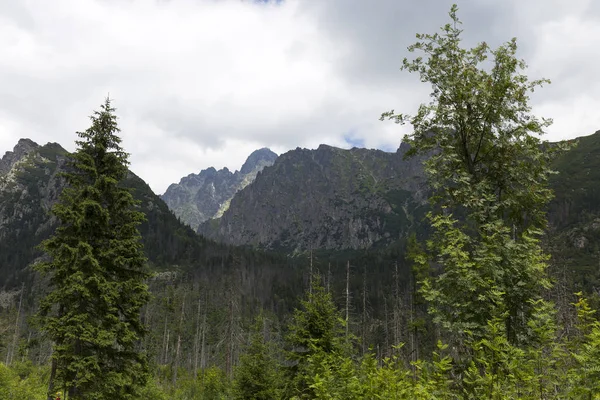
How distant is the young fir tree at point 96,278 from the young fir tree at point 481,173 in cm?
1258

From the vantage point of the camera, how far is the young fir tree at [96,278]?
1527 centimetres

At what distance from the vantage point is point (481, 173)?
12.6 m

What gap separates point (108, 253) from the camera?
16547 mm

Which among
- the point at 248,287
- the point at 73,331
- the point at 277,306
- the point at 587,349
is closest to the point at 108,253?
the point at 73,331

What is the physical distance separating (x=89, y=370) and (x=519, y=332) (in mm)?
15144

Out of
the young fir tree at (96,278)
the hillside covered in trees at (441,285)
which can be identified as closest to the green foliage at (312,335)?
the hillside covered in trees at (441,285)

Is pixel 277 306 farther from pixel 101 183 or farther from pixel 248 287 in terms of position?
pixel 101 183

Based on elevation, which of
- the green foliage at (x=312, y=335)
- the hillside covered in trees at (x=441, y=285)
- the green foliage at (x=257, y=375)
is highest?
the hillside covered in trees at (x=441, y=285)

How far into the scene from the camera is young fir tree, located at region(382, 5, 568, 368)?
32.8ft

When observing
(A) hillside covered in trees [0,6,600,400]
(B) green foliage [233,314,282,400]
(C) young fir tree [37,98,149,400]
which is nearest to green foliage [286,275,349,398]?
(A) hillside covered in trees [0,6,600,400]

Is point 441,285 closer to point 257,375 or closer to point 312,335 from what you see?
point 312,335

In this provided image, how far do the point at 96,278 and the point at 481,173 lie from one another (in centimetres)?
1487

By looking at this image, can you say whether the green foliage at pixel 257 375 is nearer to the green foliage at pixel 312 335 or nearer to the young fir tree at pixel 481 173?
the green foliage at pixel 312 335

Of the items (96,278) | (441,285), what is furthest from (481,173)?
(96,278)
